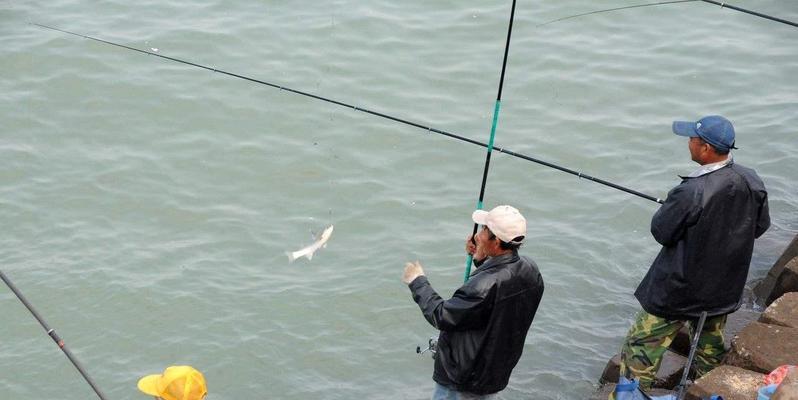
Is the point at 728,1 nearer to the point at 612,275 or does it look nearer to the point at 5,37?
the point at 612,275

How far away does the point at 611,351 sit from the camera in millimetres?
7004

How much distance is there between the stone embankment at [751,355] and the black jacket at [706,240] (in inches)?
13.8

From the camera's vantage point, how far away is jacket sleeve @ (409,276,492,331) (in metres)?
4.37

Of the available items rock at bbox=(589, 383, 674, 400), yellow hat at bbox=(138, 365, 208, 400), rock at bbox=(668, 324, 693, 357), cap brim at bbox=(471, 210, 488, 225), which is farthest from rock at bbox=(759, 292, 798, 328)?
yellow hat at bbox=(138, 365, 208, 400)

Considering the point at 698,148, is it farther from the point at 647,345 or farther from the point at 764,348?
the point at 764,348

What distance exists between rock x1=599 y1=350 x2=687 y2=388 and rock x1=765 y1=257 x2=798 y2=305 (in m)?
0.86

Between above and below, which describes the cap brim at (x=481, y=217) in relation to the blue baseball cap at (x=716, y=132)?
below

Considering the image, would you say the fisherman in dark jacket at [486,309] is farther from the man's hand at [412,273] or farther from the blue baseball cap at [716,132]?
the blue baseball cap at [716,132]

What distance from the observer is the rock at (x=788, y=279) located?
6.47 m

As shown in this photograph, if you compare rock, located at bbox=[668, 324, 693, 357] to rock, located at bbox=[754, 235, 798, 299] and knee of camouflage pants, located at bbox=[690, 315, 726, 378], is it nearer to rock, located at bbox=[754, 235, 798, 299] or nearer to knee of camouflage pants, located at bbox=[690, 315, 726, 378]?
knee of camouflage pants, located at bbox=[690, 315, 726, 378]

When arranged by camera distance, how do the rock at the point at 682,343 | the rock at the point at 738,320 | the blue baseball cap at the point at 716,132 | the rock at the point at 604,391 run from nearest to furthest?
the blue baseball cap at the point at 716,132 → the rock at the point at 604,391 → the rock at the point at 682,343 → the rock at the point at 738,320

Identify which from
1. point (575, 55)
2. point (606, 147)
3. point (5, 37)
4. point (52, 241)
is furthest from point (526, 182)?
point (5, 37)

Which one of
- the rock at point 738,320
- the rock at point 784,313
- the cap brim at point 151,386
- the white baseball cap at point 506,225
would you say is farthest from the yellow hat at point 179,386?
the rock at point 738,320

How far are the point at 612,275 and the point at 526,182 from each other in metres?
1.35
